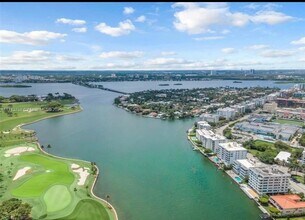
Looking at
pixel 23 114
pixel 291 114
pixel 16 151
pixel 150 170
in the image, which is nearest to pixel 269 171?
pixel 150 170

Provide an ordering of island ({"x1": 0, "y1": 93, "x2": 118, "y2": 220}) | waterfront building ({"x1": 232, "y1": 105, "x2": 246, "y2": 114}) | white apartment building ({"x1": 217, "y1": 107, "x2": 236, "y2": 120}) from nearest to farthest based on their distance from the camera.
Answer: island ({"x1": 0, "y1": 93, "x2": 118, "y2": 220}) < white apartment building ({"x1": 217, "y1": 107, "x2": 236, "y2": 120}) < waterfront building ({"x1": 232, "y1": 105, "x2": 246, "y2": 114})

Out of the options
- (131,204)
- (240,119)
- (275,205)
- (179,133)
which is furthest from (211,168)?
(240,119)

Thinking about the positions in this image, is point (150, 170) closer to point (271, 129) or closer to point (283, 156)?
point (283, 156)

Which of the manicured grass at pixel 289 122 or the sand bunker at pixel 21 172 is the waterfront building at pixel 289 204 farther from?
the manicured grass at pixel 289 122

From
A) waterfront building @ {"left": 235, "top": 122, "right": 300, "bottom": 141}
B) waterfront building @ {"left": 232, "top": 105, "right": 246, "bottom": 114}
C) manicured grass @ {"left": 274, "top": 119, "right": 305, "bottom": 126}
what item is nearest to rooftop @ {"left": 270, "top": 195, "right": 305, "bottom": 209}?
waterfront building @ {"left": 235, "top": 122, "right": 300, "bottom": 141}

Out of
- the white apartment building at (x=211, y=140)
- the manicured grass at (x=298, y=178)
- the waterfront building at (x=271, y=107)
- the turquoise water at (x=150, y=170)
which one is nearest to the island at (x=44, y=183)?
the turquoise water at (x=150, y=170)

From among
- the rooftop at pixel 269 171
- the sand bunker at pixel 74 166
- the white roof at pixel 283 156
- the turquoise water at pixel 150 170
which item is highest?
the rooftop at pixel 269 171

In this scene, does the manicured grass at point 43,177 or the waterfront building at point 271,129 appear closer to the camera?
the manicured grass at point 43,177

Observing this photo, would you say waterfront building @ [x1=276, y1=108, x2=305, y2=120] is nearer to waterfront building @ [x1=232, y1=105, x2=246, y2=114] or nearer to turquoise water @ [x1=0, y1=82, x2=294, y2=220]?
waterfront building @ [x1=232, y1=105, x2=246, y2=114]
